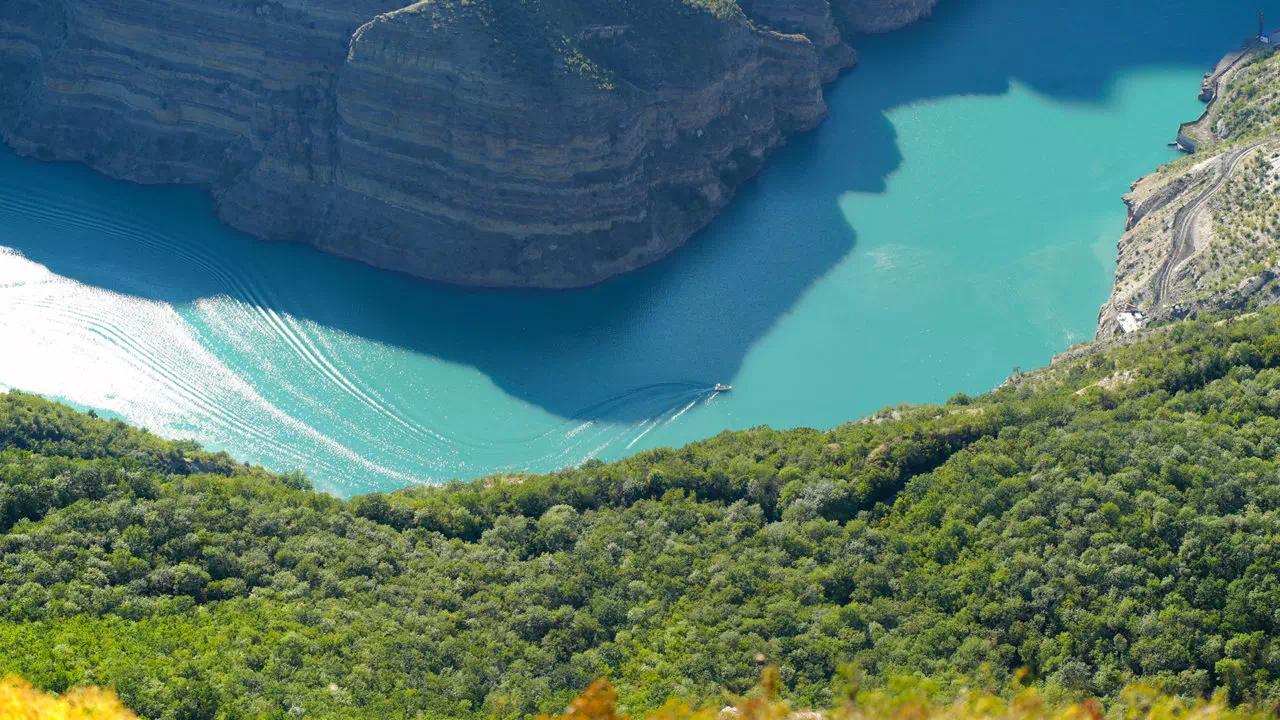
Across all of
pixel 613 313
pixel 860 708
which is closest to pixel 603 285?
pixel 613 313

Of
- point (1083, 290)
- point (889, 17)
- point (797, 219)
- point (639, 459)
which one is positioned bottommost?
point (639, 459)

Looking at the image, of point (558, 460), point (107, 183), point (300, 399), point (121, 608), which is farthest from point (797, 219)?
point (121, 608)

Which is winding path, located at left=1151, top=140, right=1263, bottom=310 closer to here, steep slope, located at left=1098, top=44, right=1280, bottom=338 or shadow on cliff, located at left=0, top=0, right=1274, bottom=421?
steep slope, located at left=1098, top=44, right=1280, bottom=338

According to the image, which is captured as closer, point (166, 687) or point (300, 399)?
point (166, 687)

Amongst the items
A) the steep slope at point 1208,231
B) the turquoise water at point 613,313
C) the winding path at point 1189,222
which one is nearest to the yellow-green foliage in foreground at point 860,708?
the turquoise water at point 613,313

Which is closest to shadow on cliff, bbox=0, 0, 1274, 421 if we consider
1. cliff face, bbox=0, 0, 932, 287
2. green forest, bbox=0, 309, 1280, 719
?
cliff face, bbox=0, 0, 932, 287

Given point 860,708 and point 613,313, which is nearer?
point 860,708

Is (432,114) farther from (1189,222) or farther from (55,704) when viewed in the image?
(55,704)

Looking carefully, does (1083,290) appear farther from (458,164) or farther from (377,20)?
(377,20)
